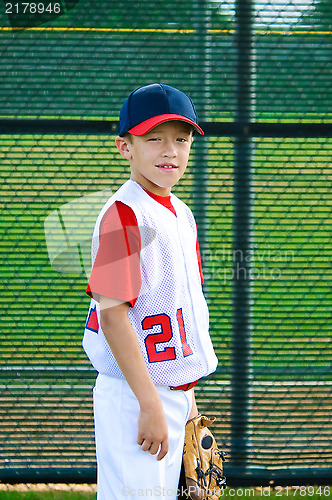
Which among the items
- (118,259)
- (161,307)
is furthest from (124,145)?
(161,307)

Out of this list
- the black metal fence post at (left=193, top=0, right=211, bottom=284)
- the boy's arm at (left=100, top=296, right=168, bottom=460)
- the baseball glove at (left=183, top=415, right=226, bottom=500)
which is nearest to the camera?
the boy's arm at (left=100, top=296, right=168, bottom=460)

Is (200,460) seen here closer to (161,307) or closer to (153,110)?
(161,307)

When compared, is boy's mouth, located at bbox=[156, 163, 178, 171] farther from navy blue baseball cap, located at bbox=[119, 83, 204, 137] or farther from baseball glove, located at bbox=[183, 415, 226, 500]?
baseball glove, located at bbox=[183, 415, 226, 500]

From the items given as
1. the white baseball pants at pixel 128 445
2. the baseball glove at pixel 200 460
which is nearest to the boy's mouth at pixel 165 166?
the white baseball pants at pixel 128 445

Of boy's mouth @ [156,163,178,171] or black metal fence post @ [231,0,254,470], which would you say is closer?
boy's mouth @ [156,163,178,171]

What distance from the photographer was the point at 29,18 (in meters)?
2.05

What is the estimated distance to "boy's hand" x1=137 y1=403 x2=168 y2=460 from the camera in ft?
3.93

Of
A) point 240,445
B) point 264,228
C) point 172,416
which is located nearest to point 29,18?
point 264,228

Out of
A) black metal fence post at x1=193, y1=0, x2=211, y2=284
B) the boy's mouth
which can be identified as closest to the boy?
the boy's mouth

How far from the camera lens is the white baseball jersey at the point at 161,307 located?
1.29 metres

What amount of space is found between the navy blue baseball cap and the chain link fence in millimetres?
783

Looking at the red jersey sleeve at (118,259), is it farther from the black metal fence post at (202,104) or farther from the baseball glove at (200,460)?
the black metal fence post at (202,104)

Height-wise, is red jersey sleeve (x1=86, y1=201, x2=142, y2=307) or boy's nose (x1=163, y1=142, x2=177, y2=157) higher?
boy's nose (x1=163, y1=142, x2=177, y2=157)

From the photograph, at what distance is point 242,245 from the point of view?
2168 mm
